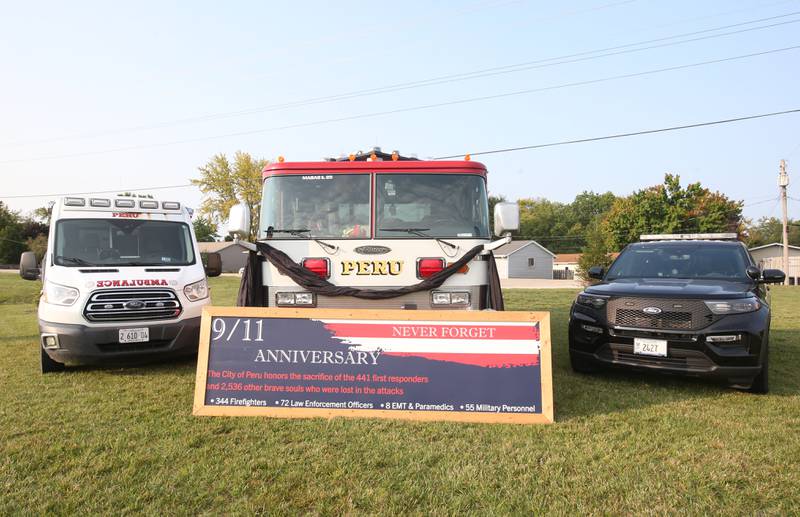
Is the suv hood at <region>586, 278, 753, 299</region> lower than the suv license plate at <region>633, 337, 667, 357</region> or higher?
higher

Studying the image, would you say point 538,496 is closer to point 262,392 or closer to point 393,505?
point 393,505

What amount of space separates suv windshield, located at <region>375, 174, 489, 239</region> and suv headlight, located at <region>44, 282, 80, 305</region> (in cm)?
369

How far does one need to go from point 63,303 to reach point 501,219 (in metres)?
5.17

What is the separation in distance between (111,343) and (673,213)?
59183mm

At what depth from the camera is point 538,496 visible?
3.07 metres

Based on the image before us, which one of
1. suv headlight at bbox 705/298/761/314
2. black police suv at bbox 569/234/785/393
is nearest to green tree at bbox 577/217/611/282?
black police suv at bbox 569/234/785/393

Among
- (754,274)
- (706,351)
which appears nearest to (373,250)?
(706,351)

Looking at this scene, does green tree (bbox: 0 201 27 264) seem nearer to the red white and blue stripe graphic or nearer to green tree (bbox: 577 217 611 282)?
green tree (bbox: 577 217 611 282)

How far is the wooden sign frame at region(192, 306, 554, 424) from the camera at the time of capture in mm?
4355

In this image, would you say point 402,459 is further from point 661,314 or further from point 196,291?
point 196,291

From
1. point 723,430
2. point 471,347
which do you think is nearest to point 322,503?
point 471,347

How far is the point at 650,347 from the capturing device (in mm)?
5410

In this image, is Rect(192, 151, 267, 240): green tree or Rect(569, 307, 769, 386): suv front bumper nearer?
Rect(569, 307, 769, 386): suv front bumper

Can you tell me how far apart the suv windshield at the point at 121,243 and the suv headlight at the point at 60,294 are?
42 cm
